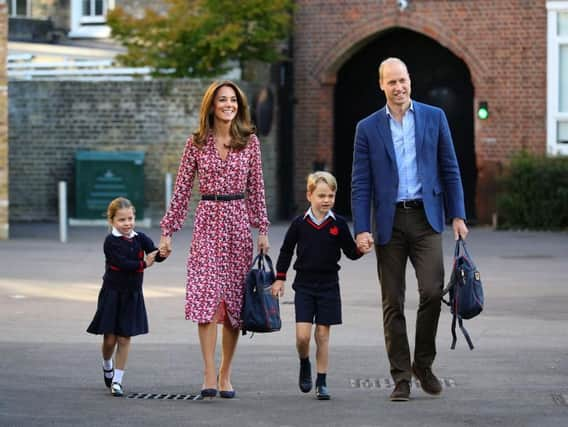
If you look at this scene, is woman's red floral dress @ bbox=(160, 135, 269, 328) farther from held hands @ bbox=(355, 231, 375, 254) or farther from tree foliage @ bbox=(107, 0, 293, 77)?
tree foliage @ bbox=(107, 0, 293, 77)

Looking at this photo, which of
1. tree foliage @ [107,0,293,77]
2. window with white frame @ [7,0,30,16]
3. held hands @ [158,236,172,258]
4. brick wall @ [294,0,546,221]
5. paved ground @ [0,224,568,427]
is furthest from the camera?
window with white frame @ [7,0,30,16]

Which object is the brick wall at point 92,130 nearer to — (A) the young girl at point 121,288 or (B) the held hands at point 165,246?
(A) the young girl at point 121,288

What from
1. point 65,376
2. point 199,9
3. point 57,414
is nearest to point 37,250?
point 199,9

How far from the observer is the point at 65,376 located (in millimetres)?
9742

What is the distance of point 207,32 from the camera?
26.5 m

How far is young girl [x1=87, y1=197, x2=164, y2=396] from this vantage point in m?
9.10

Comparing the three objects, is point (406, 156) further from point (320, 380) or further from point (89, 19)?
point (89, 19)

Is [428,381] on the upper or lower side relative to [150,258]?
lower

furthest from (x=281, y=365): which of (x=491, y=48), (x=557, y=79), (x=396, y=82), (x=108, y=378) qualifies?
(x=491, y=48)

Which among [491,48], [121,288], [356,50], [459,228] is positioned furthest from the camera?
[356,50]

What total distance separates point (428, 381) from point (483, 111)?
18.3 metres

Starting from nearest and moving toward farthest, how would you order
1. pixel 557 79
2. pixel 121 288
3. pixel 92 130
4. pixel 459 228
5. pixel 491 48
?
pixel 459 228, pixel 121 288, pixel 557 79, pixel 491 48, pixel 92 130

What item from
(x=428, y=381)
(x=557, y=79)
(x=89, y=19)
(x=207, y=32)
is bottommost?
(x=428, y=381)

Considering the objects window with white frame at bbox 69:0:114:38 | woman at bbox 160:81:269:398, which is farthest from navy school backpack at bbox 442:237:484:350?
window with white frame at bbox 69:0:114:38
